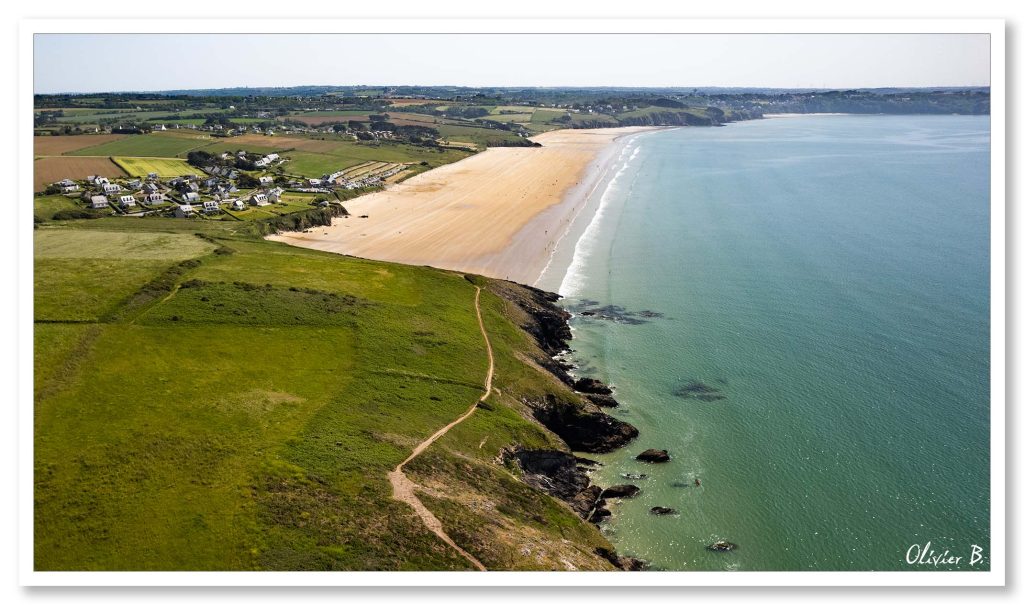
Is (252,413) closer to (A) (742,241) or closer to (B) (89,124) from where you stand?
(A) (742,241)

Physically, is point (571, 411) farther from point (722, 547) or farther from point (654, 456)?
point (722, 547)

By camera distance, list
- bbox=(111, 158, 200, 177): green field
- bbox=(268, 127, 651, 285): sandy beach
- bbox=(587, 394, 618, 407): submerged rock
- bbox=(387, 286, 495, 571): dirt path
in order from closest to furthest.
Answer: bbox=(387, 286, 495, 571): dirt path, bbox=(587, 394, 618, 407): submerged rock, bbox=(268, 127, 651, 285): sandy beach, bbox=(111, 158, 200, 177): green field

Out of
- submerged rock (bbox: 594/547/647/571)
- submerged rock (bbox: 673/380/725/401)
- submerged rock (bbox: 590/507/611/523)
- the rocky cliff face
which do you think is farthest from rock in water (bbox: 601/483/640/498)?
submerged rock (bbox: 673/380/725/401)

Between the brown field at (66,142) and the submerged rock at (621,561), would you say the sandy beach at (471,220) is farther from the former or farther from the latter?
the brown field at (66,142)

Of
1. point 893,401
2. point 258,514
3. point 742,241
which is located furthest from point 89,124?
point 893,401

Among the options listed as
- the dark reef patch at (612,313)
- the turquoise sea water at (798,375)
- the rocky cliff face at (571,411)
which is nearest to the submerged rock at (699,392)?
the turquoise sea water at (798,375)

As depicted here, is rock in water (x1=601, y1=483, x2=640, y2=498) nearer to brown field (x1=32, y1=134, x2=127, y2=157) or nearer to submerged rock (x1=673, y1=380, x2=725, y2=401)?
submerged rock (x1=673, y1=380, x2=725, y2=401)
